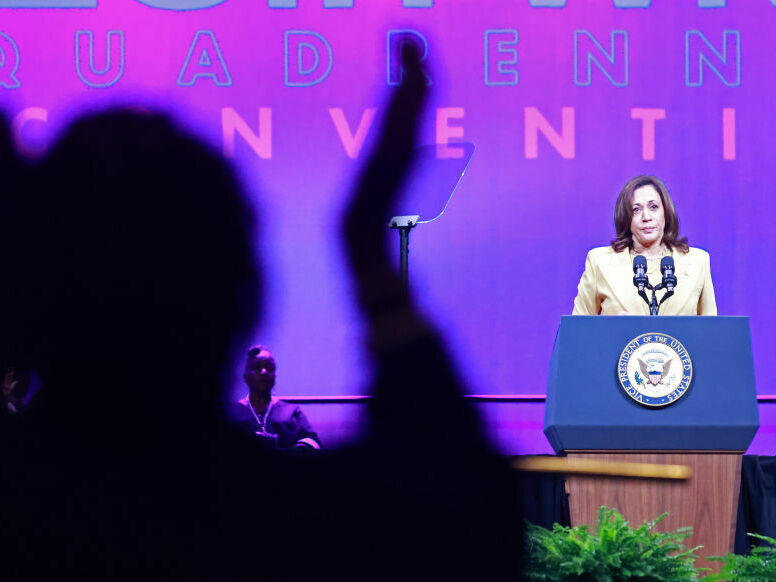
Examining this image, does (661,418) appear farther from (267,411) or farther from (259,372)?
(259,372)

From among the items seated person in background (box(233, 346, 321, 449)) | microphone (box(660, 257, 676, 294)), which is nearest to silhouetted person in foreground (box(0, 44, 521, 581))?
microphone (box(660, 257, 676, 294))

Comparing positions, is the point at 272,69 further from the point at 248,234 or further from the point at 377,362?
the point at 377,362

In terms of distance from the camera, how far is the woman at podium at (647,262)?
4438 millimetres

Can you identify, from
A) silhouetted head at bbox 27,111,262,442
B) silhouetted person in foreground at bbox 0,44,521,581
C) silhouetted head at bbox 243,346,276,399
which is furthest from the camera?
silhouetted head at bbox 27,111,262,442

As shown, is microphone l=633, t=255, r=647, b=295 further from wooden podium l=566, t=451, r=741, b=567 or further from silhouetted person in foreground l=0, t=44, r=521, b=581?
silhouetted person in foreground l=0, t=44, r=521, b=581

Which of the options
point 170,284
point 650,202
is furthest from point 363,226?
point 650,202

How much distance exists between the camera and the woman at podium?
14.6 ft

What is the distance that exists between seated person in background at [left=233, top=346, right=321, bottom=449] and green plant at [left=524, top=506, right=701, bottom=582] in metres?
2.13

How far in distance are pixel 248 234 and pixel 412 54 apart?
1183mm

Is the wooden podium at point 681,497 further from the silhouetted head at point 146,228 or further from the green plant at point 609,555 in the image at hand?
the silhouetted head at point 146,228

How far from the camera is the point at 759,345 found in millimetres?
5734

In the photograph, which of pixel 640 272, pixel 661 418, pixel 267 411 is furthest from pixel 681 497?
pixel 267 411

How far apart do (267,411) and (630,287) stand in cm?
190

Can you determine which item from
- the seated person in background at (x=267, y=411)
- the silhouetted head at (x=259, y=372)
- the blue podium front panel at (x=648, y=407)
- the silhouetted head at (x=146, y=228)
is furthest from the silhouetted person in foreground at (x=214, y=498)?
the silhouetted head at (x=146, y=228)
